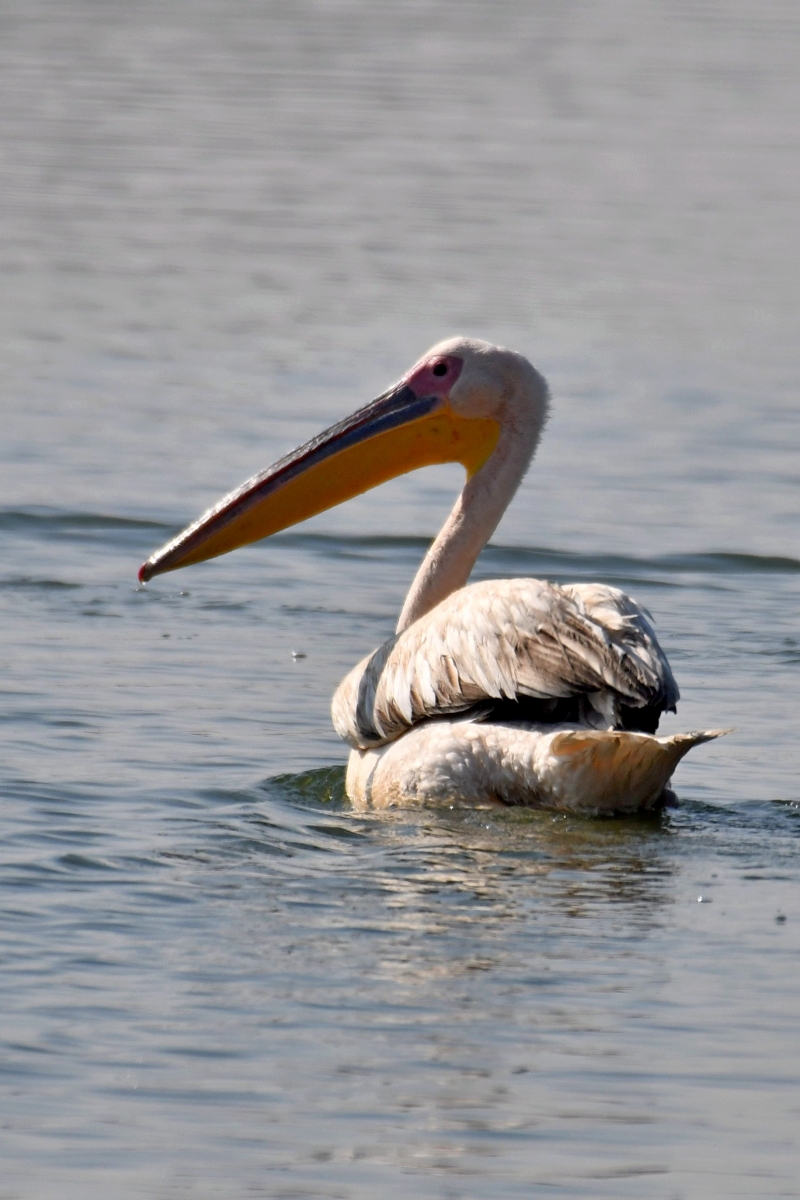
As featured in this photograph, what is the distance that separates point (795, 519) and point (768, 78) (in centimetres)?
1600

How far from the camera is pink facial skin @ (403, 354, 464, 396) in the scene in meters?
6.72

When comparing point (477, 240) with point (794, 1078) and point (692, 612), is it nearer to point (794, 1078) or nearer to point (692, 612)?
point (692, 612)

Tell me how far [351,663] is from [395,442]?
1162 mm

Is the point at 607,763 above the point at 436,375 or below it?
below

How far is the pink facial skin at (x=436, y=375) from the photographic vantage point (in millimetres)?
6723

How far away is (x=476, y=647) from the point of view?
5.72 m

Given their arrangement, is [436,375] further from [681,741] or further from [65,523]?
[65,523]

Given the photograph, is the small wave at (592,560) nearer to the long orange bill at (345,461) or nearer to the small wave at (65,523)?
the small wave at (65,523)

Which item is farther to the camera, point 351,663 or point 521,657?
point 351,663

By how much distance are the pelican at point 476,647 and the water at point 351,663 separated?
176 millimetres

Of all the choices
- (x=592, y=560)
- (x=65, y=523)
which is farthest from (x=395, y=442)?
(x=65, y=523)

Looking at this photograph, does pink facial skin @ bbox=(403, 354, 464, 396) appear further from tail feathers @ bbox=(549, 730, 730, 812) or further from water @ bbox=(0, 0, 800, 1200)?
tail feathers @ bbox=(549, 730, 730, 812)

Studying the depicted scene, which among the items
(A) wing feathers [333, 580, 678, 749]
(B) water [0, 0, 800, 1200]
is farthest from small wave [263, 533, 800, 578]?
(A) wing feathers [333, 580, 678, 749]

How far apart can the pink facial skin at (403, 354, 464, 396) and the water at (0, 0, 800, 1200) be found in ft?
3.94
